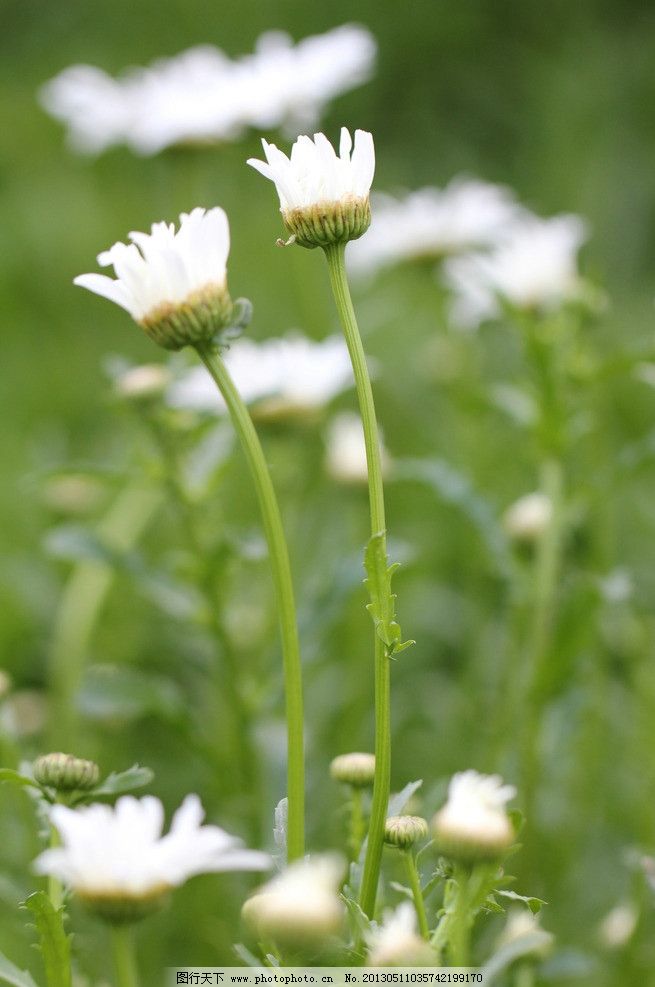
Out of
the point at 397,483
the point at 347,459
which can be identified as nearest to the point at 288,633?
the point at 347,459

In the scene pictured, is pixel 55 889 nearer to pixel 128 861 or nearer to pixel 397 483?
pixel 128 861

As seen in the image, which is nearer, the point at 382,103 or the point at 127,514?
the point at 127,514

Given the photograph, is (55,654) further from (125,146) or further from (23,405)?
(125,146)

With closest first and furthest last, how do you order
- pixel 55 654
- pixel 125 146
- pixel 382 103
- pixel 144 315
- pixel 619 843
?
pixel 144 315
pixel 619 843
pixel 55 654
pixel 125 146
pixel 382 103

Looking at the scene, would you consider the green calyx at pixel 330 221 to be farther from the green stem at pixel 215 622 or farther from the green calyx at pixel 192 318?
the green stem at pixel 215 622

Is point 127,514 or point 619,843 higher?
point 127,514

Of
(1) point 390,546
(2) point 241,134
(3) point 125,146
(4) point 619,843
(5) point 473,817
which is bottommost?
(5) point 473,817

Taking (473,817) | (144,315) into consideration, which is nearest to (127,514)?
(144,315)
